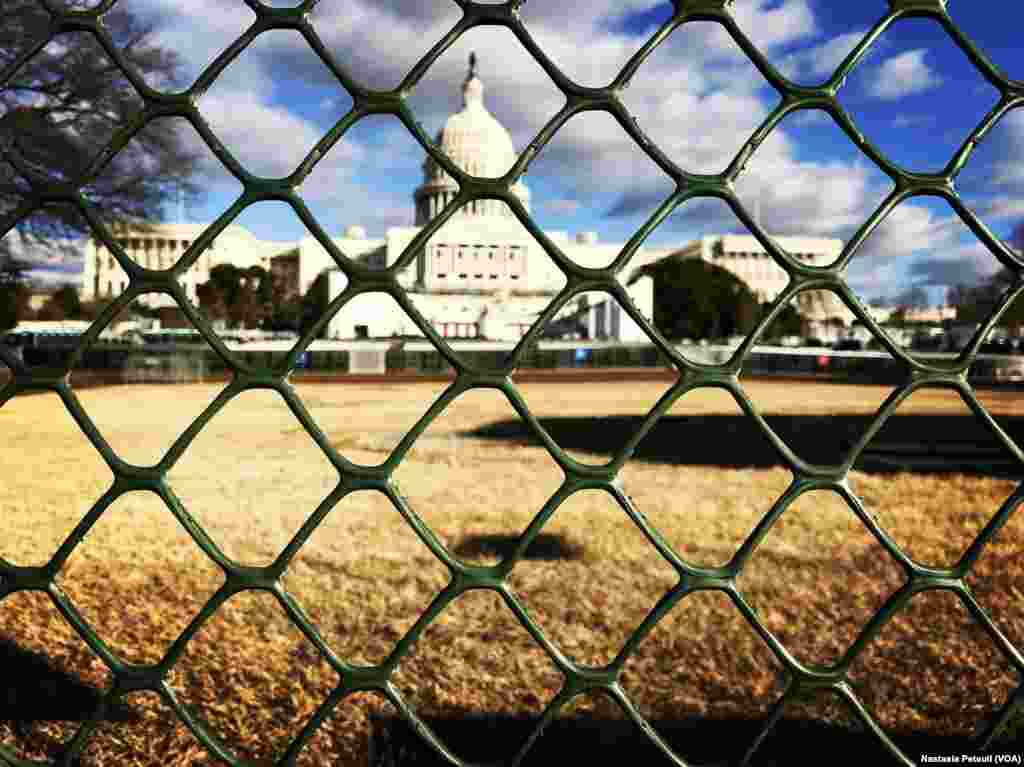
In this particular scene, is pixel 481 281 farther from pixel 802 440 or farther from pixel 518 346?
pixel 518 346

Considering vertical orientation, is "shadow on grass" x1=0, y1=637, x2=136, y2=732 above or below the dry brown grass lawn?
above

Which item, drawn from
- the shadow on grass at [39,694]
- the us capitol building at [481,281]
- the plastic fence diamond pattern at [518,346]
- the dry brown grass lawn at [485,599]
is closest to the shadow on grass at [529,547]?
the dry brown grass lawn at [485,599]

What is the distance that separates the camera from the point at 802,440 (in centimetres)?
1057

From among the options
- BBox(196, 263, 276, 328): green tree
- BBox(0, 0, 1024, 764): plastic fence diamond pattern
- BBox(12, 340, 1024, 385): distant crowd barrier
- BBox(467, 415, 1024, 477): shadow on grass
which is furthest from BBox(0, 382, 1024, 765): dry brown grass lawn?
BBox(196, 263, 276, 328): green tree

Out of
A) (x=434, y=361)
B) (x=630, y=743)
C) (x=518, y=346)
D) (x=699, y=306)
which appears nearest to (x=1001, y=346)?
(x=699, y=306)

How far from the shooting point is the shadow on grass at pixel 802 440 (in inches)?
319

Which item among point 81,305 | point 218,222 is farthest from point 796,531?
point 81,305

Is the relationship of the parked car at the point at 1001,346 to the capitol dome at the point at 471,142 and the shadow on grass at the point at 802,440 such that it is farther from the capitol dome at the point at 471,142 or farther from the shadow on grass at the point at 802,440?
the capitol dome at the point at 471,142

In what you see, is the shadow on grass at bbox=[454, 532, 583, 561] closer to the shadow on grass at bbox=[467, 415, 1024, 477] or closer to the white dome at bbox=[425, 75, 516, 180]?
the shadow on grass at bbox=[467, 415, 1024, 477]

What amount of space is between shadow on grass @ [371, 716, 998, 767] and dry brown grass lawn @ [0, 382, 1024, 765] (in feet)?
0.28

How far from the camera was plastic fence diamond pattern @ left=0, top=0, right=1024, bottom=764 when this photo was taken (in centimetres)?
124

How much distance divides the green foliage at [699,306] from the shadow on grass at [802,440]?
46983 millimetres

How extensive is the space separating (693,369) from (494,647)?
2.15 meters

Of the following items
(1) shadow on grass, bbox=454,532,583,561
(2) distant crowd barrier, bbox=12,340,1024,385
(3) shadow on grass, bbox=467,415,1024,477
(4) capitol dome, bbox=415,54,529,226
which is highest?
(4) capitol dome, bbox=415,54,529,226
